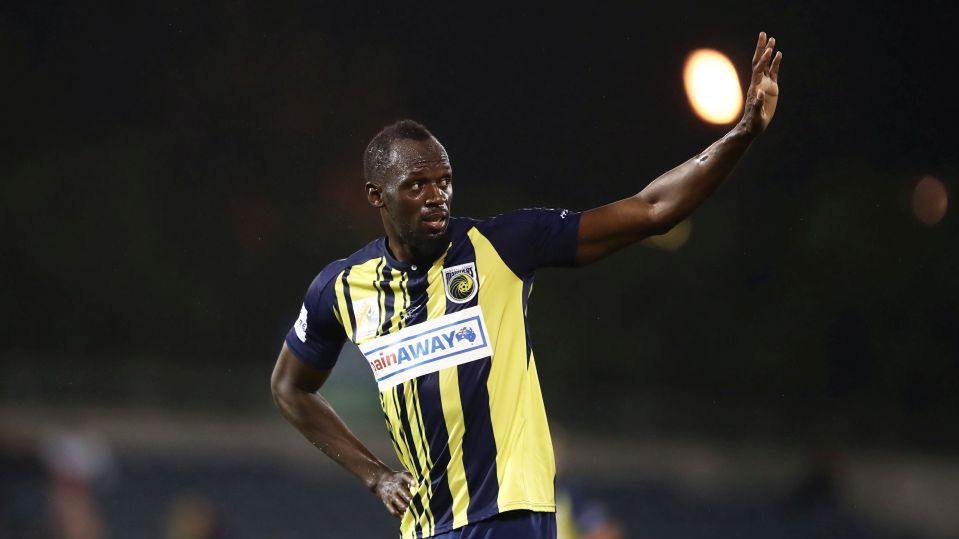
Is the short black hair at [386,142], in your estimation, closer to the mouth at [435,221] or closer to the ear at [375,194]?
the ear at [375,194]

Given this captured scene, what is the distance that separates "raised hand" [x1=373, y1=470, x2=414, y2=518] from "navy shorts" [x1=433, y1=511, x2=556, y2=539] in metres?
0.21

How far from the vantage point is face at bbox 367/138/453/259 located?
3459mm

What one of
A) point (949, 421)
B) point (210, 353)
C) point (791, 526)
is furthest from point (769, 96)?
point (210, 353)

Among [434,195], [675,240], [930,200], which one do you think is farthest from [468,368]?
[675,240]

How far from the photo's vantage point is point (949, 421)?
11.5 metres

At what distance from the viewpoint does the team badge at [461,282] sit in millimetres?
3488

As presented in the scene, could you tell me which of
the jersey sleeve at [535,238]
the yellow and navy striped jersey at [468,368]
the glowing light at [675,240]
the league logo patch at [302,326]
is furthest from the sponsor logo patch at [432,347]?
the glowing light at [675,240]

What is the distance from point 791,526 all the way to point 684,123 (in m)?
4.80

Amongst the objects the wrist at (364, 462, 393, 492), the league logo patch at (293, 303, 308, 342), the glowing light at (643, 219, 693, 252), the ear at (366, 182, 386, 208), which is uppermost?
the glowing light at (643, 219, 693, 252)

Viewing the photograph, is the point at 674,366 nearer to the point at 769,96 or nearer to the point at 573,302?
the point at 573,302

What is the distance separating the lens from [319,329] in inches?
153

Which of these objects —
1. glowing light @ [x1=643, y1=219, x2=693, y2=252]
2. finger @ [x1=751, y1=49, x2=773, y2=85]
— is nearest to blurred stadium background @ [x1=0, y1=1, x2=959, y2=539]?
glowing light @ [x1=643, y1=219, x2=693, y2=252]

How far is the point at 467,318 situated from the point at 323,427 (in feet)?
2.74

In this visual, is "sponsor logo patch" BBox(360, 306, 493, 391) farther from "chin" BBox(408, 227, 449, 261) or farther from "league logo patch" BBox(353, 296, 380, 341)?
"chin" BBox(408, 227, 449, 261)
